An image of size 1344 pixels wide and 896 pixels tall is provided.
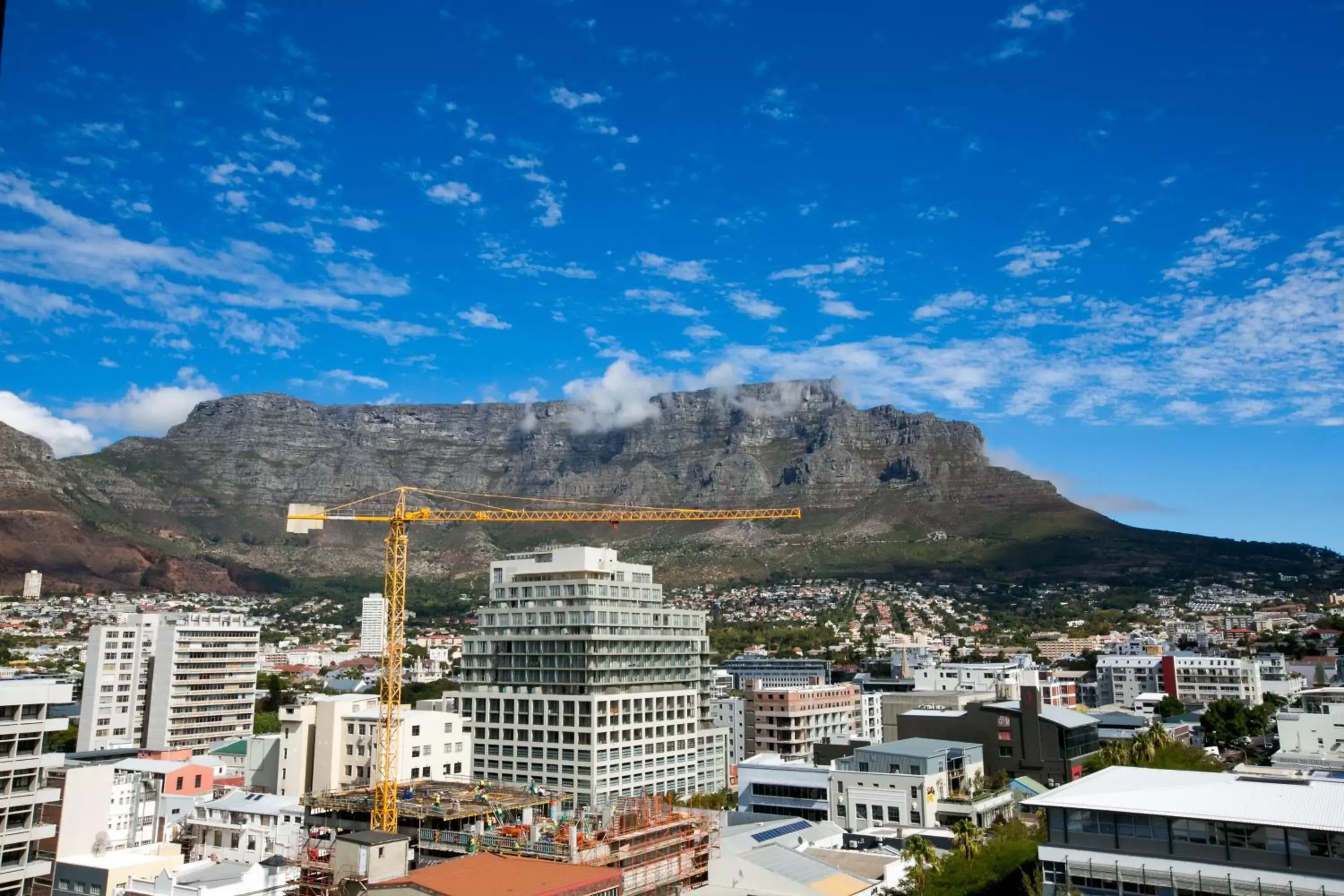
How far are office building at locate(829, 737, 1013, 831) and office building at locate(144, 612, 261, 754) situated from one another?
8123cm

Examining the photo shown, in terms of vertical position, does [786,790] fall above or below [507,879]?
below

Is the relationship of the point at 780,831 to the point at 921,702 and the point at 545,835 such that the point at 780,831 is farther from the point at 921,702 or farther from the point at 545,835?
the point at 921,702

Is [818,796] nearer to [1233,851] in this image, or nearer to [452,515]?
[1233,851]

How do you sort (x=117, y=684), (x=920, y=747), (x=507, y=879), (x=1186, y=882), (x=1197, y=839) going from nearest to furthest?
(x=1186, y=882)
(x=1197, y=839)
(x=507, y=879)
(x=920, y=747)
(x=117, y=684)

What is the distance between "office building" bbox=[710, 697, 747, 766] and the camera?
4496 inches

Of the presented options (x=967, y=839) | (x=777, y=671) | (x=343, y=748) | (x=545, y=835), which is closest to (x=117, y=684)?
(x=343, y=748)

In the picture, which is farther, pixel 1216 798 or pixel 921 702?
pixel 921 702

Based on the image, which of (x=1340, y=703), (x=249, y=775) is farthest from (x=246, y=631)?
(x=1340, y=703)

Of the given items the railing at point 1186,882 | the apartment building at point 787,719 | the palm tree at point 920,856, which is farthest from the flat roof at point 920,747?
the railing at point 1186,882

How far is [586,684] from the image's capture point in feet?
275

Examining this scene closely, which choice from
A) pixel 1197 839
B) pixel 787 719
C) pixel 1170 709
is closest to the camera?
pixel 1197 839

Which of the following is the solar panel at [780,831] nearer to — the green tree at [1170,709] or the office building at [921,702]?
the office building at [921,702]

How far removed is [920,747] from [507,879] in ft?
165

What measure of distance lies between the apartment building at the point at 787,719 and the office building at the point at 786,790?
29521 mm
